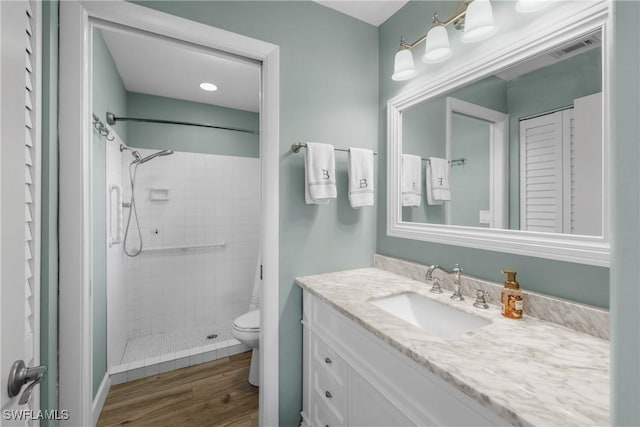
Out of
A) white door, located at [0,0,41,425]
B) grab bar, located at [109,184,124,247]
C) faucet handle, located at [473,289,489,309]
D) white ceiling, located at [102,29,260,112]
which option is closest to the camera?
white door, located at [0,0,41,425]

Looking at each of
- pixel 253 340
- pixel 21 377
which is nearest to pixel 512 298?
pixel 21 377

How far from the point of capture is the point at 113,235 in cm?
210

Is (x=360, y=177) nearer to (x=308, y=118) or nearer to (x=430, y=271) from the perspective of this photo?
(x=308, y=118)

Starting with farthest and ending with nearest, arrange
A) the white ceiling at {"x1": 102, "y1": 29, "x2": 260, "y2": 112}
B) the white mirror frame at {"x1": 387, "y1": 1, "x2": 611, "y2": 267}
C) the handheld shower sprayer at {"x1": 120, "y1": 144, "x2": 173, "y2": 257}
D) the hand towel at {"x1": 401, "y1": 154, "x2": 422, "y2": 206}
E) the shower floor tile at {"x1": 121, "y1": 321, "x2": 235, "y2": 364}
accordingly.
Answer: the handheld shower sprayer at {"x1": 120, "y1": 144, "x2": 173, "y2": 257} < the shower floor tile at {"x1": 121, "y1": 321, "x2": 235, "y2": 364} < the white ceiling at {"x1": 102, "y1": 29, "x2": 260, "y2": 112} < the hand towel at {"x1": 401, "y1": 154, "x2": 422, "y2": 206} < the white mirror frame at {"x1": 387, "y1": 1, "x2": 611, "y2": 267}

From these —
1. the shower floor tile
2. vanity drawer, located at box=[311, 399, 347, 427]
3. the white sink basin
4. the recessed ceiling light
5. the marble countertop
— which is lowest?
the shower floor tile

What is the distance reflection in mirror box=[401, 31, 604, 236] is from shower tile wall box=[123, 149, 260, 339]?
7.25 feet

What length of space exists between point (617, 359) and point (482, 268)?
0.91 meters

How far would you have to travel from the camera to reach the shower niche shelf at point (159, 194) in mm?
2717

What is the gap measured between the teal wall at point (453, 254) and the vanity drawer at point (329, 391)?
0.75 m

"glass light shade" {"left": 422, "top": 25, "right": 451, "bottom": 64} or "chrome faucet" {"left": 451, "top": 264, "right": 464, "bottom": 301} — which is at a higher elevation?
"glass light shade" {"left": 422, "top": 25, "right": 451, "bottom": 64}

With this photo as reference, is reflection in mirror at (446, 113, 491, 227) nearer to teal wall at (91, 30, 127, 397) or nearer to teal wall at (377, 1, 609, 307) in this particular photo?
teal wall at (377, 1, 609, 307)

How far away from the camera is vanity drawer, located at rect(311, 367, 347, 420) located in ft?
3.76

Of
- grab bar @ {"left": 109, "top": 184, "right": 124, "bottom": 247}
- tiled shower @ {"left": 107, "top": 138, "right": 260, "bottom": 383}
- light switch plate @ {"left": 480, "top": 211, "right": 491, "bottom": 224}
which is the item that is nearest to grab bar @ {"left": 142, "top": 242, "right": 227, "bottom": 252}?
tiled shower @ {"left": 107, "top": 138, "right": 260, "bottom": 383}

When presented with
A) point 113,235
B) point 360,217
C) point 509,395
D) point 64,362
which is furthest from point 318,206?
point 113,235
